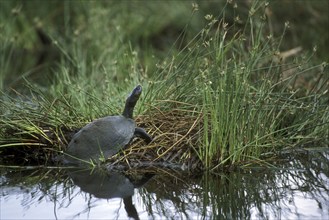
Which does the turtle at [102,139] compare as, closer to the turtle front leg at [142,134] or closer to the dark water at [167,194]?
the turtle front leg at [142,134]

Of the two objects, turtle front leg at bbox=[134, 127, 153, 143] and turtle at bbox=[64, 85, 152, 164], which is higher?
turtle front leg at bbox=[134, 127, 153, 143]

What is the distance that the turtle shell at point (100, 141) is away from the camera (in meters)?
4.32

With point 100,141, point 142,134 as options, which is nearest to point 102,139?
point 100,141

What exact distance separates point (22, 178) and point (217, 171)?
0.97 m

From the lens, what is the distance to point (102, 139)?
4.34 meters

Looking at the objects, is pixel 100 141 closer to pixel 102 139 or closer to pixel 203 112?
pixel 102 139

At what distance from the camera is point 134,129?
4.36 meters

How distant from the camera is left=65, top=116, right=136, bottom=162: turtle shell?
4316 mm

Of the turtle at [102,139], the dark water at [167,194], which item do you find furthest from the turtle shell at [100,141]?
the dark water at [167,194]

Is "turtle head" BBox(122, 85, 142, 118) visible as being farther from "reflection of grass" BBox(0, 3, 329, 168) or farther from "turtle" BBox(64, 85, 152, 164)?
"reflection of grass" BBox(0, 3, 329, 168)

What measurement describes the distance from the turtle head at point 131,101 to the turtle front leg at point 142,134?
0.34ft

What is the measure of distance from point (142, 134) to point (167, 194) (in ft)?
2.05

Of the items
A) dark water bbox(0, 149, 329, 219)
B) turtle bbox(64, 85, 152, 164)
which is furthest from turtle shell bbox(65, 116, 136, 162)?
dark water bbox(0, 149, 329, 219)

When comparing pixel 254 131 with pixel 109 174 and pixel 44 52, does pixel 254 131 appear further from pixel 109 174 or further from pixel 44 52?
pixel 44 52
